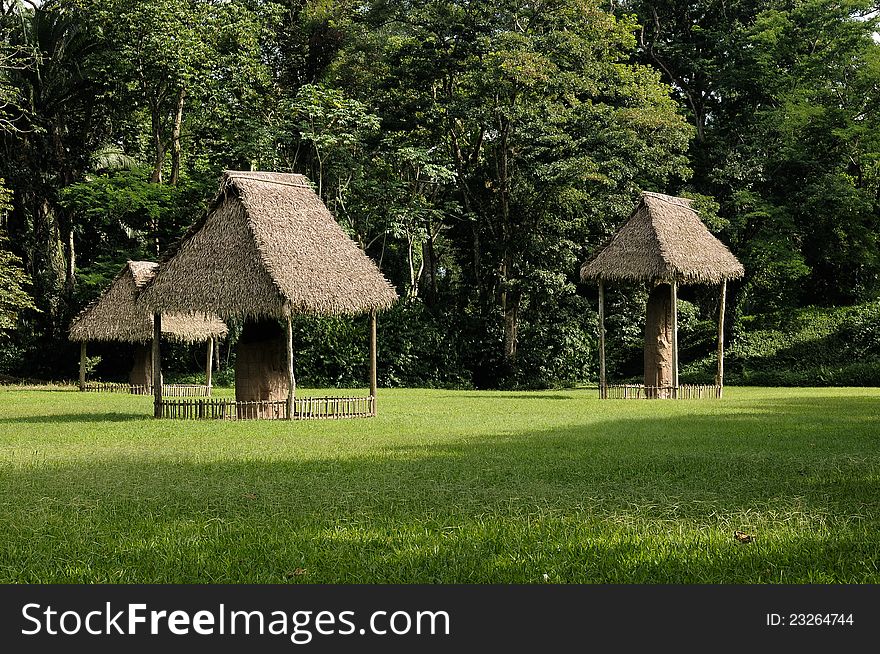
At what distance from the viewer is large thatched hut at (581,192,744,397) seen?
72.4 ft

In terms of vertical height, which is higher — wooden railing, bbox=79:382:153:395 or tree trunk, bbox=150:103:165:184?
tree trunk, bbox=150:103:165:184

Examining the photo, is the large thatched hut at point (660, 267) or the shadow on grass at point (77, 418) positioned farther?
the large thatched hut at point (660, 267)

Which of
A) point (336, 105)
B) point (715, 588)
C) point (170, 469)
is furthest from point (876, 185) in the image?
point (715, 588)

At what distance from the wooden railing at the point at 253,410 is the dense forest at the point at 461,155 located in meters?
12.7

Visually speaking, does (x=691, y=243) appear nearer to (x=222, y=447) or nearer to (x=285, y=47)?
(x=222, y=447)

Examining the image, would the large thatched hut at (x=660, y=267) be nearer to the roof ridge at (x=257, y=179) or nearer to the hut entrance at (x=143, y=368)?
the roof ridge at (x=257, y=179)

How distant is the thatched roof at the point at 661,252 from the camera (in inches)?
868

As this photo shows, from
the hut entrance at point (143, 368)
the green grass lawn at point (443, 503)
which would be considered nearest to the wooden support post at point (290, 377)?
the green grass lawn at point (443, 503)

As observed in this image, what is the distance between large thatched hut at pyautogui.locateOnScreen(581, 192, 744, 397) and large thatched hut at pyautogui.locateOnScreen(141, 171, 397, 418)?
7397 millimetres

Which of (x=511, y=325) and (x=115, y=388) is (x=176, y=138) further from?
(x=511, y=325)

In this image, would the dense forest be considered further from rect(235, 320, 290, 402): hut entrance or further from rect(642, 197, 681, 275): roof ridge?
rect(235, 320, 290, 402): hut entrance

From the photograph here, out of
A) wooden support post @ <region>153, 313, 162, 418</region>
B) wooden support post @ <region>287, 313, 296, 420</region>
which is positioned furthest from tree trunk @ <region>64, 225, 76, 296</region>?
wooden support post @ <region>287, 313, 296, 420</region>

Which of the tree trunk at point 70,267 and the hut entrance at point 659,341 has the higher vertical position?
the tree trunk at point 70,267

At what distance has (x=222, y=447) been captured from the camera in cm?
1168
